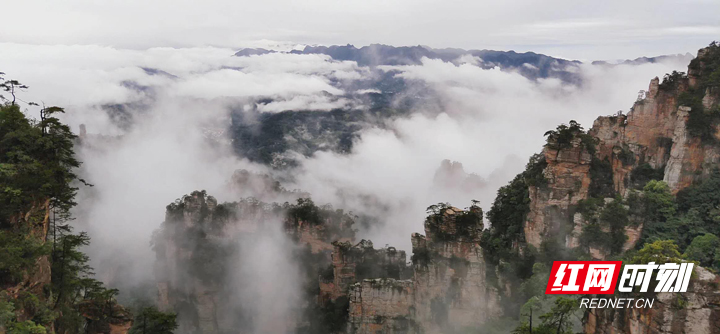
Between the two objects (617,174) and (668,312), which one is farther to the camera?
(617,174)

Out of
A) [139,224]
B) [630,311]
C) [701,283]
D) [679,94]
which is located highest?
[679,94]

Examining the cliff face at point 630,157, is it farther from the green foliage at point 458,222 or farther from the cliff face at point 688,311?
the cliff face at point 688,311

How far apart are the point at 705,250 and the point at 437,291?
800 inches

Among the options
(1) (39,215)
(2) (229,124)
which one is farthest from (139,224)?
(2) (229,124)

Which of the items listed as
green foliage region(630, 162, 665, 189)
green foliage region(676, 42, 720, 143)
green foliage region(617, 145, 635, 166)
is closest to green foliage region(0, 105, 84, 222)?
green foliage region(617, 145, 635, 166)

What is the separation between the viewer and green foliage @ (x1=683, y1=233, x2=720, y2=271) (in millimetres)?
36250

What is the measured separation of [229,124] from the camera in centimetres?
19825

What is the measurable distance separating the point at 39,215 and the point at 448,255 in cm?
2970

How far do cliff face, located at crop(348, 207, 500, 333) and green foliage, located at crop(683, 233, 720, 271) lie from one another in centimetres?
1477

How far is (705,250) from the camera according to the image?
36875mm

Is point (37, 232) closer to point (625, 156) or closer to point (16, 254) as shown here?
point (16, 254)

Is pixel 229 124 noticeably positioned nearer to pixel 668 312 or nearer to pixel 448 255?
pixel 448 255

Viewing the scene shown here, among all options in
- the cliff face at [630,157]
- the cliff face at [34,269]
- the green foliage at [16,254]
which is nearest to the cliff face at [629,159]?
the cliff face at [630,157]

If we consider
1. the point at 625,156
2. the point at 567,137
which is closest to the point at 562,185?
the point at 567,137
